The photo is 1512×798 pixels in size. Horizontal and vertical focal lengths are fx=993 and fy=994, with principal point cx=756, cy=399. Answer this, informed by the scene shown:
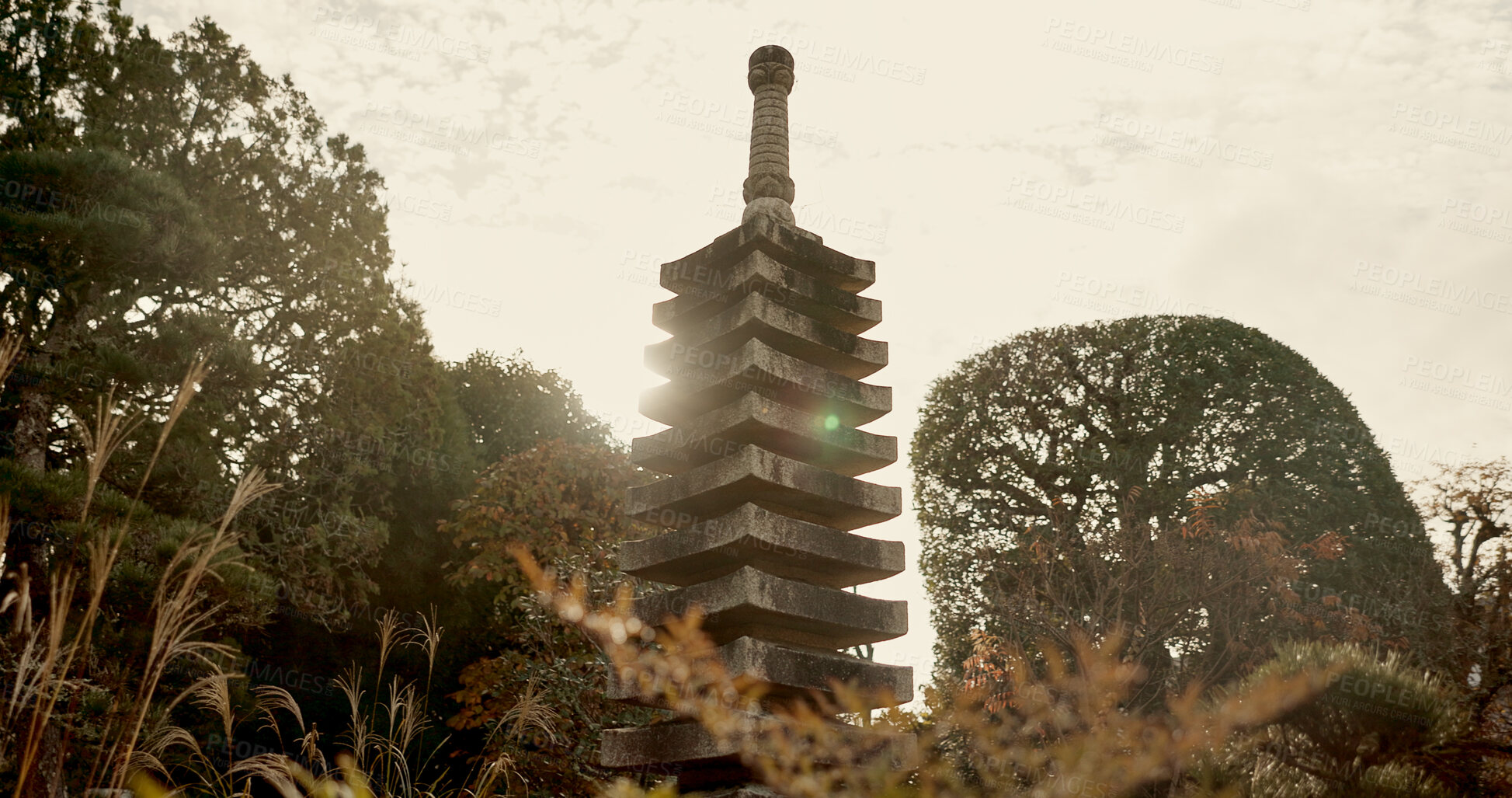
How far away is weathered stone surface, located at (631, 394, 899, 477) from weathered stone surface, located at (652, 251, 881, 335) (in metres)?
0.73

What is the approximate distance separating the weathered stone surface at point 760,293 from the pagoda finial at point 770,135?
1.38ft

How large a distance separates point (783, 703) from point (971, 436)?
10272 mm

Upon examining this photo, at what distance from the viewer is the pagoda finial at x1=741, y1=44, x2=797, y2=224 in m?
6.45

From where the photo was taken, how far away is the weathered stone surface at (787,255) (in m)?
6.18

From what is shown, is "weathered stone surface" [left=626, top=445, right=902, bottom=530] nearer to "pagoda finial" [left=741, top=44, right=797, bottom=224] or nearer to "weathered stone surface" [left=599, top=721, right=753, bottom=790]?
"weathered stone surface" [left=599, top=721, right=753, bottom=790]

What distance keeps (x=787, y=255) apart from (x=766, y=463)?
1523 millimetres

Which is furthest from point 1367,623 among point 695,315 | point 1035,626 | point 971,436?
point 695,315

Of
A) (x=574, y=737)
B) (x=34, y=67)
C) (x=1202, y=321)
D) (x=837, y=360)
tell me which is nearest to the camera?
(x=837, y=360)

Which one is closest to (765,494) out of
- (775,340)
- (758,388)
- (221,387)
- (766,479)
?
(766,479)

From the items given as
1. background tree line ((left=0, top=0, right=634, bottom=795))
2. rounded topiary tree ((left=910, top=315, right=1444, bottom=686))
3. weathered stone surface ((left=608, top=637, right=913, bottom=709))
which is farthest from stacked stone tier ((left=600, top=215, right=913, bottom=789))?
rounded topiary tree ((left=910, top=315, right=1444, bottom=686))

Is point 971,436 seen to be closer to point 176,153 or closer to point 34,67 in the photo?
point 176,153

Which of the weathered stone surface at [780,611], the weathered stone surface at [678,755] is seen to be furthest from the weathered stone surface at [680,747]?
the weathered stone surface at [780,611]

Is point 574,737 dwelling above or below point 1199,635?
below

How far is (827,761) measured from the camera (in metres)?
5.12
